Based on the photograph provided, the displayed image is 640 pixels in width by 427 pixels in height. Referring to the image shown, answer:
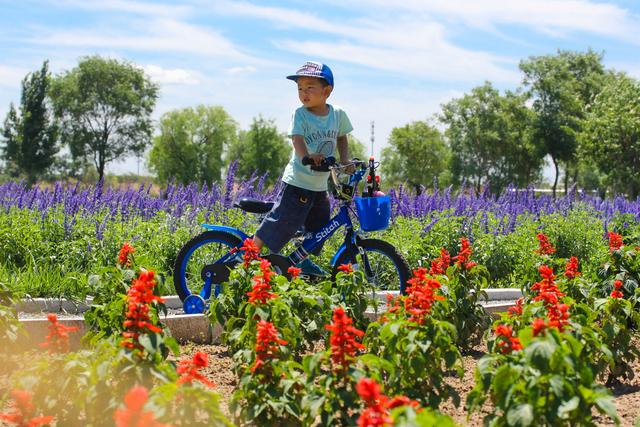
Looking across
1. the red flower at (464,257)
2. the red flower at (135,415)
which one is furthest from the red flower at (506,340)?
the red flower at (135,415)

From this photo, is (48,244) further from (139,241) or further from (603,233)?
(603,233)

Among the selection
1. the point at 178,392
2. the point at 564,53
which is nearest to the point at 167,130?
the point at 564,53

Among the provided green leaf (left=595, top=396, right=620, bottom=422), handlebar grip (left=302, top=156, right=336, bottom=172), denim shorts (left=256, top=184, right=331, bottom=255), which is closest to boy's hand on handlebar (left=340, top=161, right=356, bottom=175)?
handlebar grip (left=302, top=156, right=336, bottom=172)

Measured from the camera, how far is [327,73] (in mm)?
5566

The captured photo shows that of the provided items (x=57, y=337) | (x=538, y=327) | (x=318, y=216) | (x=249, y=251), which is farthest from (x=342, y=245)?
(x=538, y=327)

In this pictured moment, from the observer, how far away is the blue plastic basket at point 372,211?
5324mm

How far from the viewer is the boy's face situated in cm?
557

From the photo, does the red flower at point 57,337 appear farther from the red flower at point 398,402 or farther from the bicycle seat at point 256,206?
the bicycle seat at point 256,206

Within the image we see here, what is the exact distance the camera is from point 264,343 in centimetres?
291

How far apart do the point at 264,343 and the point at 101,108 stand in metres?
67.4

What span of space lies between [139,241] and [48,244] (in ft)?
2.92

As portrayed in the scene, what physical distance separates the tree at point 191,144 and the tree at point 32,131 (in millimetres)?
17019

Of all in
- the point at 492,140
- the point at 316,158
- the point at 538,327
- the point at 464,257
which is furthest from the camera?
the point at 492,140

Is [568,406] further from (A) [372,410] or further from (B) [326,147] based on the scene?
(B) [326,147]
